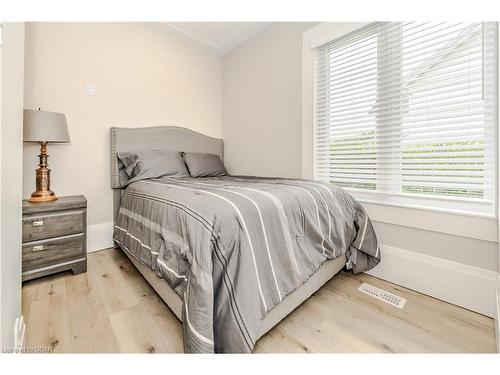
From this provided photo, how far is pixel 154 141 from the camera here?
2.49m

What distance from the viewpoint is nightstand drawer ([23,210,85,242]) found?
1511 millimetres

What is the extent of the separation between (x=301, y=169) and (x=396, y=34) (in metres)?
1.26

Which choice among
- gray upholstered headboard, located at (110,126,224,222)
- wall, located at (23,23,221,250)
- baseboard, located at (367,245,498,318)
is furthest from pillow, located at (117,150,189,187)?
baseboard, located at (367,245,498,318)

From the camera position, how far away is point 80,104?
209cm

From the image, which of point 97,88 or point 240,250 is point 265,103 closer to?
point 97,88

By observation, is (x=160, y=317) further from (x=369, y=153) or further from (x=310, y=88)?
(x=310, y=88)

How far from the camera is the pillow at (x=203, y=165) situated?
246cm

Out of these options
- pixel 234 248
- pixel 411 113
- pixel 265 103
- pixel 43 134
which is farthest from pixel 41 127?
pixel 411 113

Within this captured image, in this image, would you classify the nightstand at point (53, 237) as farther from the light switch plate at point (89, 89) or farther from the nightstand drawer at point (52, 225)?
the light switch plate at point (89, 89)

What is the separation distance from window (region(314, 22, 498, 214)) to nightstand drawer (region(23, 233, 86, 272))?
82.3 inches

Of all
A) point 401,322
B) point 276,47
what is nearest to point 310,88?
point 276,47

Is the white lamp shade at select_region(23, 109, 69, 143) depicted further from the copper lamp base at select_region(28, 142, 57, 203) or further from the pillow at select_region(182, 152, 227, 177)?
the pillow at select_region(182, 152, 227, 177)

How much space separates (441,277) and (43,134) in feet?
9.35

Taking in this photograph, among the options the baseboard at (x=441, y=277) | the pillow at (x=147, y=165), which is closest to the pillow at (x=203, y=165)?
the pillow at (x=147, y=165)
